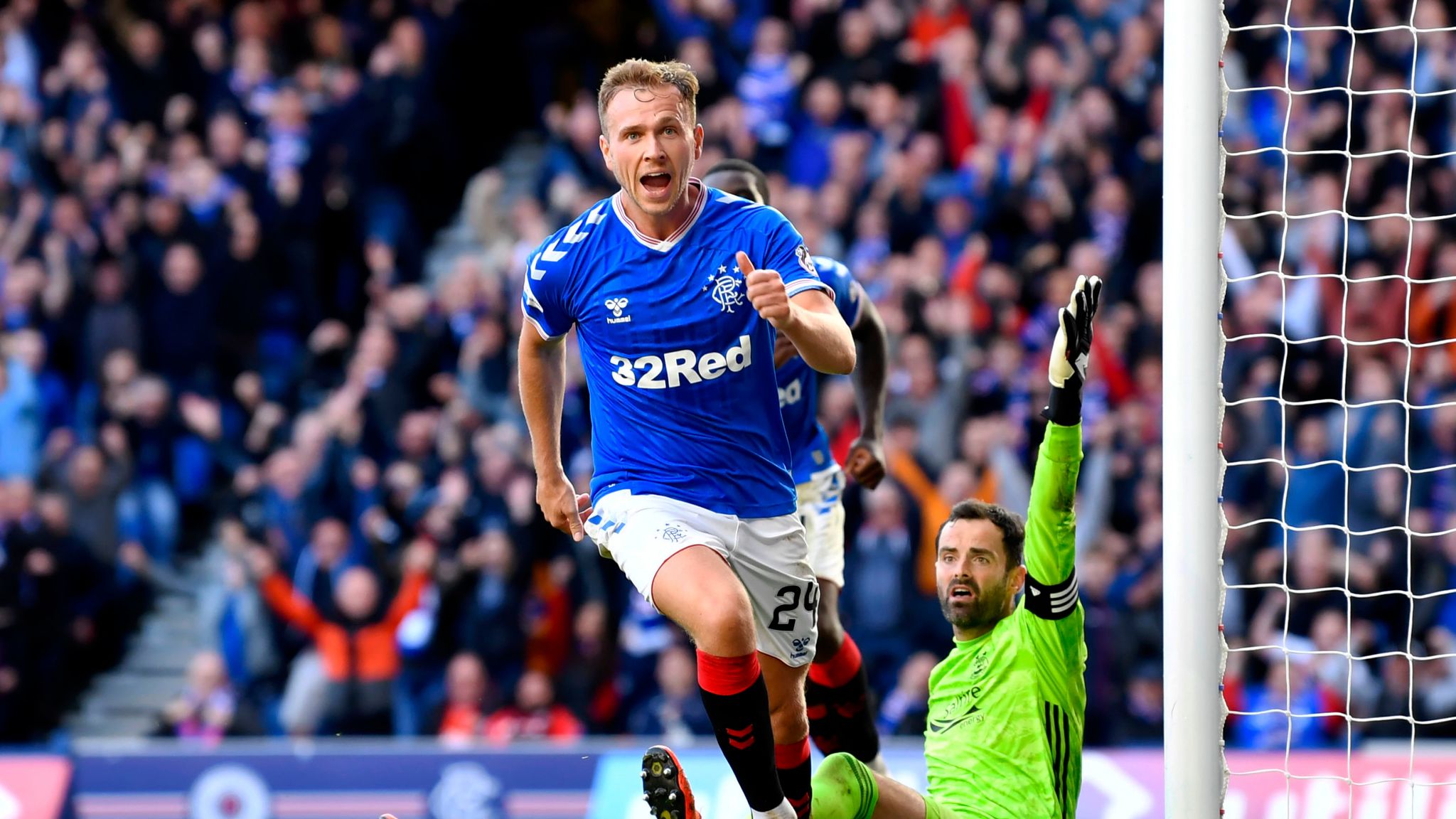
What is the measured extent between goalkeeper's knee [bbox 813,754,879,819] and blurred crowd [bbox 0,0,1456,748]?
16.5 ft

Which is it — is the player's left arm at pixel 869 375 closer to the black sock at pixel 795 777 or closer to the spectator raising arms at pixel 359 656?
the black sock at pixel 795 777

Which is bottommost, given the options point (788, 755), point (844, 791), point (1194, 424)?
point (844, 791)

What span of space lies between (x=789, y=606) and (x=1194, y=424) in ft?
4.02

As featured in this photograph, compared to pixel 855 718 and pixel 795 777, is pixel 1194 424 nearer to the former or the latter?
→ pixel 795 777

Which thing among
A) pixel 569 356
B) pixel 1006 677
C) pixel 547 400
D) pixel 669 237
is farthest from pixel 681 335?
pixel 569 356

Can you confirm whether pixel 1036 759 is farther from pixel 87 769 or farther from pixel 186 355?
pixel 186 355

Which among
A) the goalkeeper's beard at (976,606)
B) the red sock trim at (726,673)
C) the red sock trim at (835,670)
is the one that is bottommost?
the red sock trim at (835,670)

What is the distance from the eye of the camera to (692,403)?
4.95m

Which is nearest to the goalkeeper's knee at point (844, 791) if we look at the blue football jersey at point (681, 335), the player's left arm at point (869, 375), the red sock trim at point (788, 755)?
the red sock trim at point (788, 755)

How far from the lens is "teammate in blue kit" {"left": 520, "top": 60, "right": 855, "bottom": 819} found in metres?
4.78

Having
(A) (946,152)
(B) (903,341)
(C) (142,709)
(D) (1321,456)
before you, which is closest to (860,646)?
(B) (903,341)

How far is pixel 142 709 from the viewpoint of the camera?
1196 cm

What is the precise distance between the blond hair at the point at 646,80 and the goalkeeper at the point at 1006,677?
4.12 ft

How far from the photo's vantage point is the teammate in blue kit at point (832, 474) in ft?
20.8
